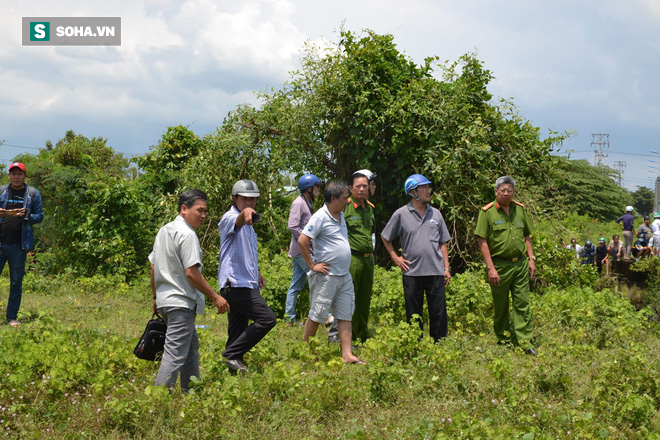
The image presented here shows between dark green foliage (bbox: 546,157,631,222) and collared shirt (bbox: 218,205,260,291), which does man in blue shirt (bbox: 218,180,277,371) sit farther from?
dark green foliage (bbox: 546,157,631,222)

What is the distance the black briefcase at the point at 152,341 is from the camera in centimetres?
425

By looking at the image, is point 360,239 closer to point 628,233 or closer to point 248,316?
point 248,316

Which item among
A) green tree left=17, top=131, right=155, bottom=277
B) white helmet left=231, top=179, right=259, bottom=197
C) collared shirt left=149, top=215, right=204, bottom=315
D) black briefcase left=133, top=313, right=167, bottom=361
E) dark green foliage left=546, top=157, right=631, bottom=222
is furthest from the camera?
dark green foliage left=546, top=157, right=631, bottom=222

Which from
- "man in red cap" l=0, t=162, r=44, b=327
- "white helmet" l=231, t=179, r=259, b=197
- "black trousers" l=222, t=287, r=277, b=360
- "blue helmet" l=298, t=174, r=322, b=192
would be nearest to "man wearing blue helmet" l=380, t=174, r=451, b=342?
"blue helmet" l=298, t=174, r=322, b=192

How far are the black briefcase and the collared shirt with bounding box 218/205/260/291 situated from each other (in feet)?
2.67

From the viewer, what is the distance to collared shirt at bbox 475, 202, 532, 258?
6219 millimetres

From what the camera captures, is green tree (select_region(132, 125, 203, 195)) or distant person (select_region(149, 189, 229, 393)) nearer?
distant person (select_region(149, 189, 229, 393))

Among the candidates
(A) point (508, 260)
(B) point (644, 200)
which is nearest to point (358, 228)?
(A) point (508, 260)

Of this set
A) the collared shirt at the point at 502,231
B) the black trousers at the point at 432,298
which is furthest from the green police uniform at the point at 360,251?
the collared shirt at the point at 502,231

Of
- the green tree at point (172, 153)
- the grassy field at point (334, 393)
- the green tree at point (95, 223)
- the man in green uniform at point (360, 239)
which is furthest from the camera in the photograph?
the green tree at point (172, 153)

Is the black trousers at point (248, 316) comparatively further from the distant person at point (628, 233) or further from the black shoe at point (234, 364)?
the distant person at point (628, 233)

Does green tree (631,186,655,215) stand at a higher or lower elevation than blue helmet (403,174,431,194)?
higher

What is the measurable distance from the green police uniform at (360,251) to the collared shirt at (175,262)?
7.74 feet

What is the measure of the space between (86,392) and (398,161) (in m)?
6.65
